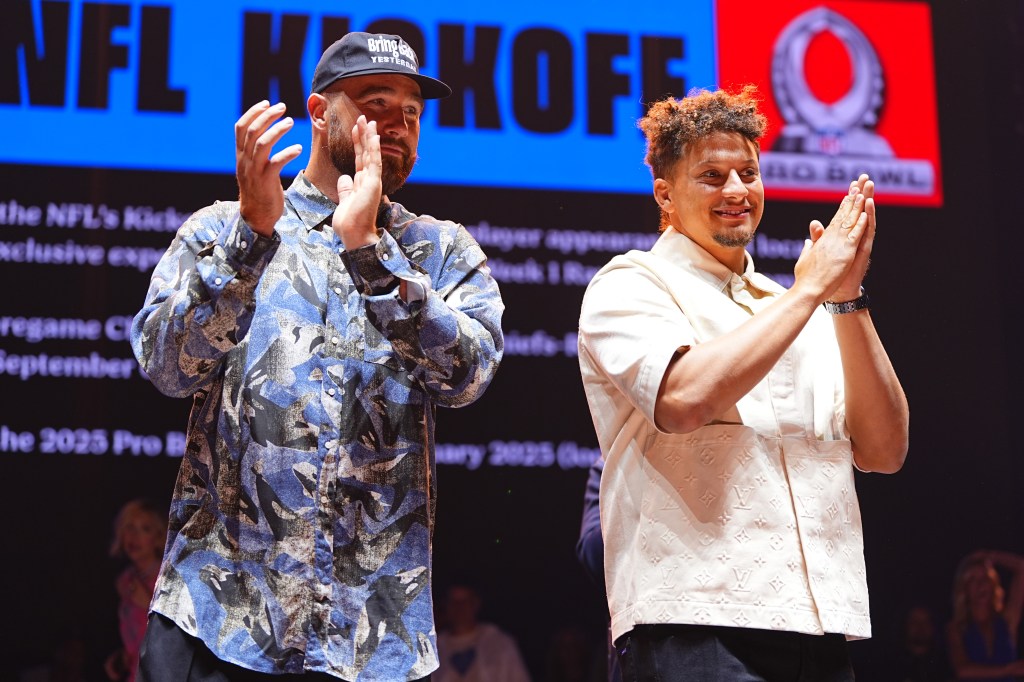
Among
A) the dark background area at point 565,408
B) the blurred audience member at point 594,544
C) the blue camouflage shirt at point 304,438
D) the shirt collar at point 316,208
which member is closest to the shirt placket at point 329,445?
the blue camouflage shirt at point 304,438

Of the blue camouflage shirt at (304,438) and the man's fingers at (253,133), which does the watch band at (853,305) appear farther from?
the man's fingers at (253,133)

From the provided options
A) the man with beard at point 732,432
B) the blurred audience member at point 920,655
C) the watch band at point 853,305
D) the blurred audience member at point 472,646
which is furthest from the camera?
the blurred audience member at point 920,655

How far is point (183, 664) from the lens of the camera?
1.81m

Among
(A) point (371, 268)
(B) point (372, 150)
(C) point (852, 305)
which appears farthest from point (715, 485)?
(B) point (372, 150)

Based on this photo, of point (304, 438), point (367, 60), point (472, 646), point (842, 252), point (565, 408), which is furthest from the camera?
point (565, 408)

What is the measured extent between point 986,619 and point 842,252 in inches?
114

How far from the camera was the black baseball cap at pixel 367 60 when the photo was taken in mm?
2135

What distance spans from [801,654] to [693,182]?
2.85 ft

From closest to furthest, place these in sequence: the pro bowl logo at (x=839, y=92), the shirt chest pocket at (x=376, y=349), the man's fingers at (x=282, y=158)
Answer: the man's fingers at (x=282, y=158)
the shirt chest pocket at (x=376, y=349)
the pro bowl logo at (x=839, y=92)

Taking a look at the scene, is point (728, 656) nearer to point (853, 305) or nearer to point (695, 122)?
point (853, 305)

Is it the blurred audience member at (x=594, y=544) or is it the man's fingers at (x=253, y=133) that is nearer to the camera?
the man's fingers at (x=253, y=133)

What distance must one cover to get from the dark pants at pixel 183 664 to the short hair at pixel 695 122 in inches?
45.1

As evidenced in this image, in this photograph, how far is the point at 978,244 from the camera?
4512 mm

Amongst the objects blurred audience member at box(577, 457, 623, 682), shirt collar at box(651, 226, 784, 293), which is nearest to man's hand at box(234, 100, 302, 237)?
shirt collar at box(651, 226, 784, 293)
